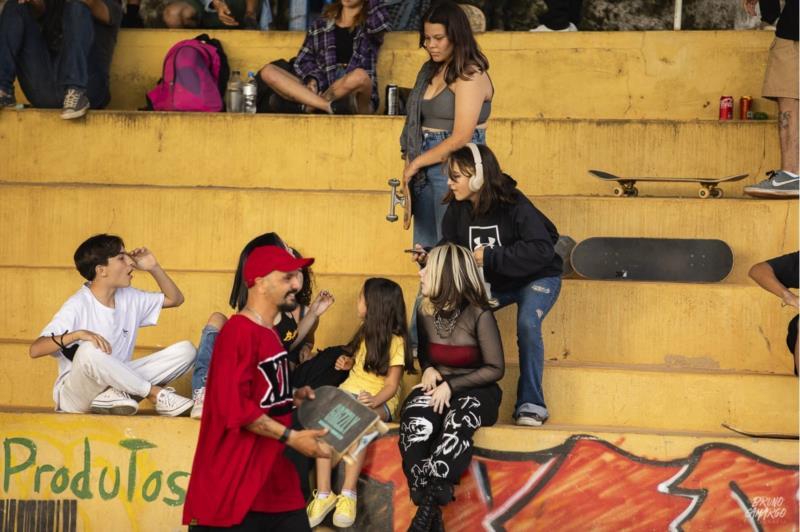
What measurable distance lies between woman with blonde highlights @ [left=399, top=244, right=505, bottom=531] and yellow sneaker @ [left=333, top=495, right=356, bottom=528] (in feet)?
1.26

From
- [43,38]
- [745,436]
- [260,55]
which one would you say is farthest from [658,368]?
[43,38]

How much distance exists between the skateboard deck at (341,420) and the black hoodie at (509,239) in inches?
80.6

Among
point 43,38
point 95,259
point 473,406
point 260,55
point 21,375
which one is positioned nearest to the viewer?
point 473,406

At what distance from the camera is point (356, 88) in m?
9.75

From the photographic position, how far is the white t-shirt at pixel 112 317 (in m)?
7.28

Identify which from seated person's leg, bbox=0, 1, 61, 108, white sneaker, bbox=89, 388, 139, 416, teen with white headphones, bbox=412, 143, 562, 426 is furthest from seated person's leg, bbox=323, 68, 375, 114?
white sneaker, bbox=89, 388, 139, 416

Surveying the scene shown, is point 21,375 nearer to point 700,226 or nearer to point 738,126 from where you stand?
point 700,226

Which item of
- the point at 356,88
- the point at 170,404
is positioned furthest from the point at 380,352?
the point at 356,88

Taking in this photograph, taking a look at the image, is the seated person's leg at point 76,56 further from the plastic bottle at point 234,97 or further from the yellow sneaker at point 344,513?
the yellow sneaker at point 344,513

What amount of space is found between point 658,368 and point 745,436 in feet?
2.45

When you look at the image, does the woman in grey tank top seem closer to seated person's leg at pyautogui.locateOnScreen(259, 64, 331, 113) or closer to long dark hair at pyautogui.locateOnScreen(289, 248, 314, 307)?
long dark hair at pyautogui.locateOnScreen(289, 248, 314, 307)

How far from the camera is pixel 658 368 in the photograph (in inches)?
307

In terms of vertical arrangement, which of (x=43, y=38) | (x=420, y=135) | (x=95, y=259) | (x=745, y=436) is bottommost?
(x=745, y=436)

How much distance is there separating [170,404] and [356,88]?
3.25 m
